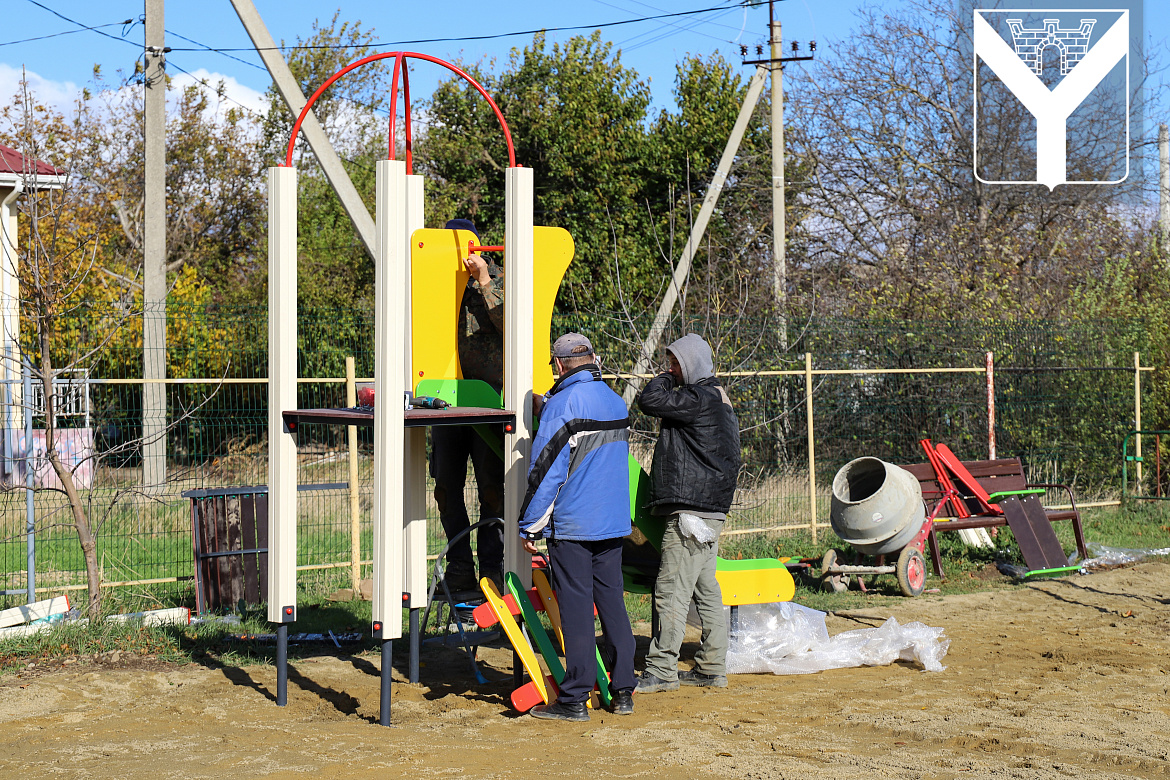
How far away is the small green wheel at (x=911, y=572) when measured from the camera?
8.49m

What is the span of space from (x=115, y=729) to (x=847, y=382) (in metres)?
9.01

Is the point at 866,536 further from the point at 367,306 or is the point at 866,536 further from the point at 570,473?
the point at 367,306

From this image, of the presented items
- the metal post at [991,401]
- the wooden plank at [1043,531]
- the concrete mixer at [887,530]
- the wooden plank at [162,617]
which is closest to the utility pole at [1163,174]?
the metal post at [991,401]

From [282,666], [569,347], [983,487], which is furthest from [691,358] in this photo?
[983,487]

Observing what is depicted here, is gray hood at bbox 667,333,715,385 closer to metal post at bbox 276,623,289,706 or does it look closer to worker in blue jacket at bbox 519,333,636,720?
worker in blue jacket at bbox 519,333,636,720

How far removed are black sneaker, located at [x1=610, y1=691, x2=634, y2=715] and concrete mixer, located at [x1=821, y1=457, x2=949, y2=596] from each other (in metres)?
3.76

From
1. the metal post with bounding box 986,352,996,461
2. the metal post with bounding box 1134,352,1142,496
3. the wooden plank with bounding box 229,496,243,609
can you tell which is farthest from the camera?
the metal post with bounding box 1134,352,1142,496

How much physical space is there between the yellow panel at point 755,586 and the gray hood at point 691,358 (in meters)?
1.19

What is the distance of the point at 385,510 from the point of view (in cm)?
489

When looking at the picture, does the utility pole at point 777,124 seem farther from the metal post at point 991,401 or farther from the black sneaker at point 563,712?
the black sneaker at point 563,712

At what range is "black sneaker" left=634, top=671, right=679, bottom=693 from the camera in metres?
5.66

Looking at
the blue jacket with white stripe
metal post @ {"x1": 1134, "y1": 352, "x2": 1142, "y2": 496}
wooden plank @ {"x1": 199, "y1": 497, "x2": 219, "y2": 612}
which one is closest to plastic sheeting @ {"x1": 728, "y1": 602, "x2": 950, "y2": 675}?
the blue jacket with white stripe

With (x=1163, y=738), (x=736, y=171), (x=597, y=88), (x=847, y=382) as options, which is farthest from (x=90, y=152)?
(x=1163, y=738)

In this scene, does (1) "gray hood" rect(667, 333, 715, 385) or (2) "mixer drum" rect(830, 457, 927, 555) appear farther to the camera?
(2) "mixer drum" rect(830, 457, 927, 555)
